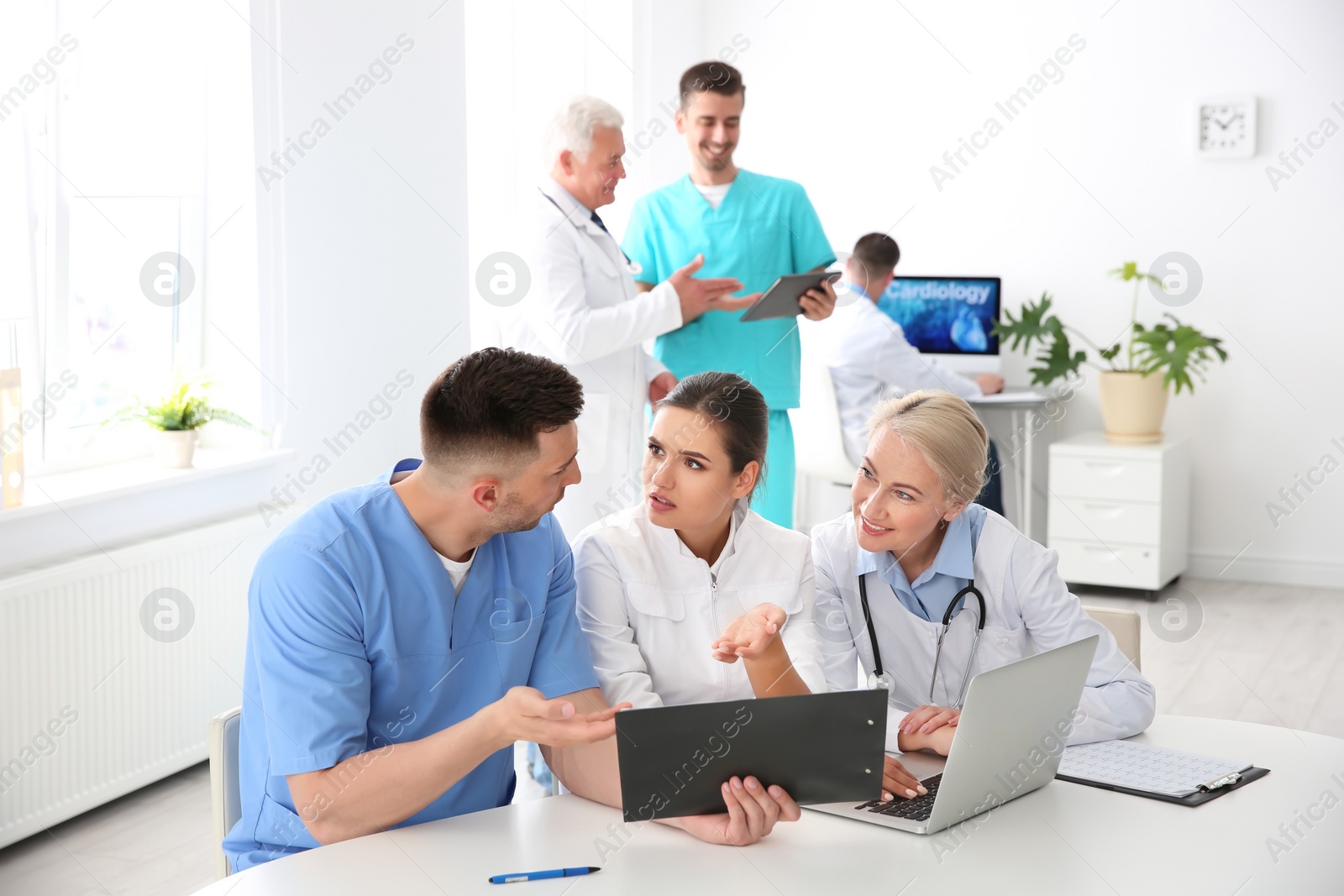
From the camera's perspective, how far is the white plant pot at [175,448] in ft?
10.6

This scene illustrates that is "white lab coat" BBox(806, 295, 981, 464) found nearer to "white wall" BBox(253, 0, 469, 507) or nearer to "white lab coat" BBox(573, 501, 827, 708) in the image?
"white wall" BBox(253, 0, 469, 507)

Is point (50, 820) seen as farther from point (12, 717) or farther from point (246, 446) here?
point (246, 446)

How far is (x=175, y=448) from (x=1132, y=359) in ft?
12.3

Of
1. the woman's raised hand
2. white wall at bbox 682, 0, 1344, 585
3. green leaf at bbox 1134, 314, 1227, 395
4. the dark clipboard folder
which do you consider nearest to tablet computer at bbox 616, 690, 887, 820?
the woman's raised hand

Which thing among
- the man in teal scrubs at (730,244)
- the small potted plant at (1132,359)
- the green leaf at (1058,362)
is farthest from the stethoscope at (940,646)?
the green leaf at (1058,362)

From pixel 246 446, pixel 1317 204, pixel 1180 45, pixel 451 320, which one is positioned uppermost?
pixel 1180 45

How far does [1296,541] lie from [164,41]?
453cm

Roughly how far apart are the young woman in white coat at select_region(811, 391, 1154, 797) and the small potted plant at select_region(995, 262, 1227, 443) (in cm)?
312

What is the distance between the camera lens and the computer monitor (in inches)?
208

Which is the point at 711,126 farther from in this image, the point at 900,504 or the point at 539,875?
the point at 539,875

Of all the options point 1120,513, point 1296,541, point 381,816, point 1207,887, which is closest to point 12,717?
point 381,816

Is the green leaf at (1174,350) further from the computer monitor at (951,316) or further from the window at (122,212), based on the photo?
the window at (122,212)

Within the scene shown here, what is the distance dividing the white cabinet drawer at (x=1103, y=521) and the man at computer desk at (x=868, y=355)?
268mm

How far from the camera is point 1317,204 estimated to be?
497 centimetres
